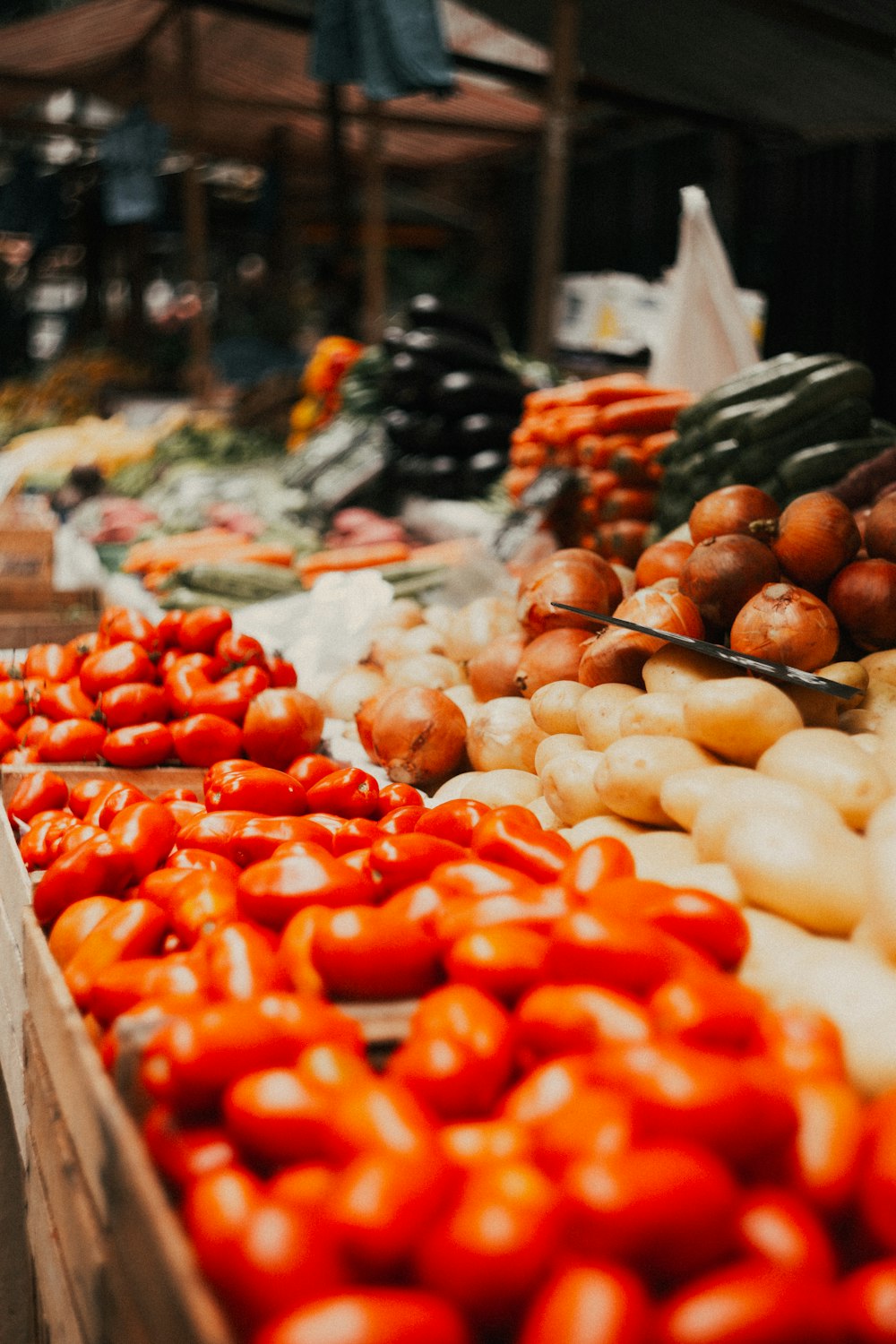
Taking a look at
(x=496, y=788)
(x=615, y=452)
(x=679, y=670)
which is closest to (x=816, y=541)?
(x=679, y=670)

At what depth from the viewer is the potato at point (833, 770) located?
184cm

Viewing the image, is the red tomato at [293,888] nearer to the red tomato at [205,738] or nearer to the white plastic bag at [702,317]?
the red tomato at [205,738]

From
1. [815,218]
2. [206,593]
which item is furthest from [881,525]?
[815,218]

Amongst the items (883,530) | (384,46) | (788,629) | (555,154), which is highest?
(384,46)

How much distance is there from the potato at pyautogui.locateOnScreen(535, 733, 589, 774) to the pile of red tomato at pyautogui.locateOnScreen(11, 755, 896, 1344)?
0.69 metres

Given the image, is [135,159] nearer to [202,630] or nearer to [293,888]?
[202,630]

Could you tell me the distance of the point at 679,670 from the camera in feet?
7.86

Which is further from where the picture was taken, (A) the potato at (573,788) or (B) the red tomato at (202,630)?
(B) the red tomato at (202,630)

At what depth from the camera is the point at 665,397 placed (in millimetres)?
4738

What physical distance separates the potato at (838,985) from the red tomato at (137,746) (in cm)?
190

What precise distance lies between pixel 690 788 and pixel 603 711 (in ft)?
1.73

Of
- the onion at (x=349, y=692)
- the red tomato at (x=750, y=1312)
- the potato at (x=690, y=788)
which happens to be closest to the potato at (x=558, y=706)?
the potato at (x=690, y=788)

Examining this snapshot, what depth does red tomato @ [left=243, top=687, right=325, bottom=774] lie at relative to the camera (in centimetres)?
295

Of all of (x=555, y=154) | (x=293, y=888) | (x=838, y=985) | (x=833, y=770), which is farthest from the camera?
(x=555, y=154)
